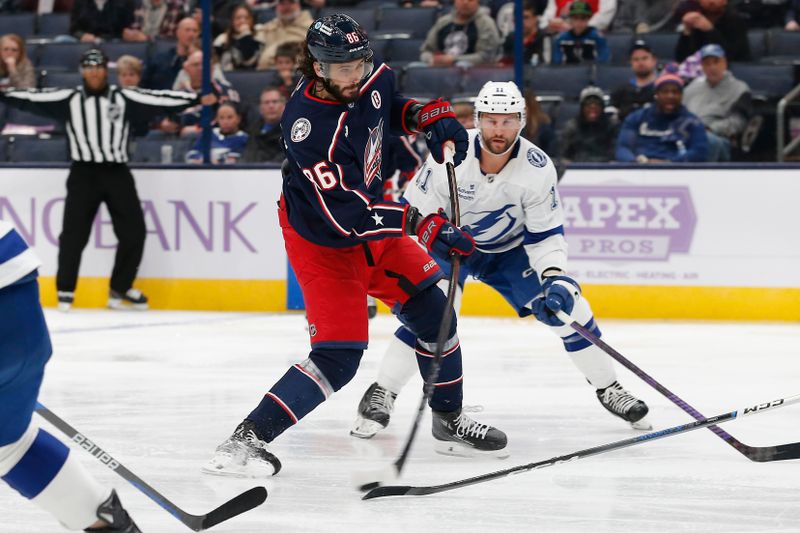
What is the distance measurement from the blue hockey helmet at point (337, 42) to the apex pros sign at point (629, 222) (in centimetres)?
377

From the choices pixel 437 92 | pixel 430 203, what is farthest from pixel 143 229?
pixel 430 203

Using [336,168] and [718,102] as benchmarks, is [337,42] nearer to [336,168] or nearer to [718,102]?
[336,168]

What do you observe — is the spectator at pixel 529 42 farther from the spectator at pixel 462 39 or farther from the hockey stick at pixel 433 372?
the hockey stick at pixel 433 372

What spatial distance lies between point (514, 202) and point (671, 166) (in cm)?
313

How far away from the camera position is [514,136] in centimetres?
364

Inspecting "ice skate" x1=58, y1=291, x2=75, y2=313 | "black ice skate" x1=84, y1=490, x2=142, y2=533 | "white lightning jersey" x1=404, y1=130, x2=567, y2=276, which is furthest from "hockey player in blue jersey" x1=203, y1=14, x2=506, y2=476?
"ice skate" x1=58, y1=291, x2=75, y2=313

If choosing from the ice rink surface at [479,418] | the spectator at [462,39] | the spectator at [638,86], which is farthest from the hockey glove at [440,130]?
the spectator at [462,39]

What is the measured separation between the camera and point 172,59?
783 centimetres

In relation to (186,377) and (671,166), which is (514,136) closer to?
(186,377)

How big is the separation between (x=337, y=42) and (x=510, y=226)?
99 centimetres

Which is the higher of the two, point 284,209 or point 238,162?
point 284,209

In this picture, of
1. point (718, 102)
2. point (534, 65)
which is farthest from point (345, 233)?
point (534, 65)

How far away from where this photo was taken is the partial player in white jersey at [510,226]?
3609 millimetres

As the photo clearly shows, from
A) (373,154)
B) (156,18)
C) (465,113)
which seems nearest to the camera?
(373,154)
